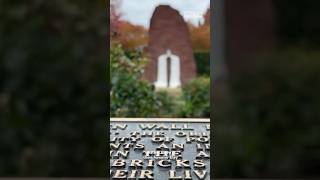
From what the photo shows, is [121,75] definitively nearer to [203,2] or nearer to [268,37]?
[203,2]

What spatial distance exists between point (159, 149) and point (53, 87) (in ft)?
3.19

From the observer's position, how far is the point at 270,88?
4.11 m

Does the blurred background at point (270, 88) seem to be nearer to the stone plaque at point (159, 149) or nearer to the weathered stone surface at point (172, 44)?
the stone plaque at point (159, 149)

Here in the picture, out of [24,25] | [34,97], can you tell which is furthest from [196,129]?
[24,25]

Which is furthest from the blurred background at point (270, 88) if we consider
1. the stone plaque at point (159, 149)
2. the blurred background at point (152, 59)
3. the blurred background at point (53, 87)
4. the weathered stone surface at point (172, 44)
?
the blurred background at point (53, 87)

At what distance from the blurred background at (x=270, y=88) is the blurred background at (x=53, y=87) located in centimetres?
92

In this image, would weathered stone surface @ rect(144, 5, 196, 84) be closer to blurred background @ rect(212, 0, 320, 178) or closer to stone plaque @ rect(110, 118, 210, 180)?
stone plaque @ rect(110, 118, 210, 180)

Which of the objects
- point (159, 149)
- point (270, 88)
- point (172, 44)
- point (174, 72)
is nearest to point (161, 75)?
point (174, 72)

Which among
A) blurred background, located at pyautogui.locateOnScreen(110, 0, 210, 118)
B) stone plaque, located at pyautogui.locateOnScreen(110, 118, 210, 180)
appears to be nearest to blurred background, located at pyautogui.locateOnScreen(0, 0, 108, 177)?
stone plaque, located at pyautogui.locateOnScreen(110, 118, 210, 180)

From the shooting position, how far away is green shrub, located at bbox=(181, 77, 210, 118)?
15.1 feet

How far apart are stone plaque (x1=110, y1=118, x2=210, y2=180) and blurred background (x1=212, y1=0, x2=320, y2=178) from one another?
0.22 m

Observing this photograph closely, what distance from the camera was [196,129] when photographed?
176 inches

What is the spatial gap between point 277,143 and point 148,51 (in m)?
1.40

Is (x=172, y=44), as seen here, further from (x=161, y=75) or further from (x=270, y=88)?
(x=270, y=88)
